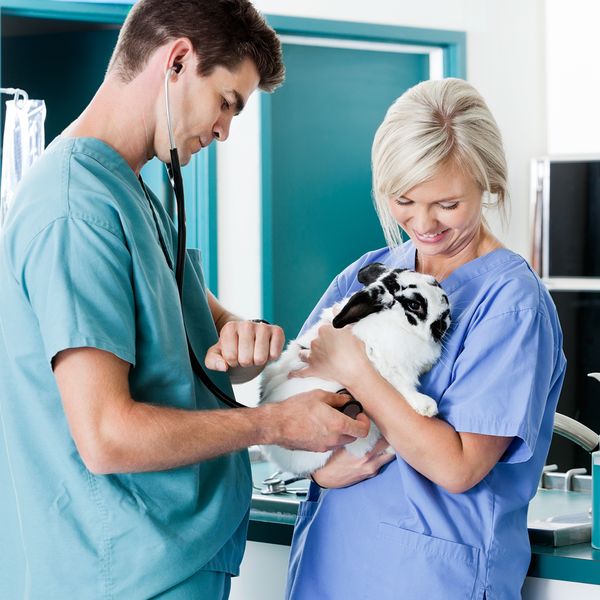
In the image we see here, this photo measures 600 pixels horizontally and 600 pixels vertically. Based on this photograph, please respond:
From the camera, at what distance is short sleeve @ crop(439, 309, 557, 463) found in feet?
4.55

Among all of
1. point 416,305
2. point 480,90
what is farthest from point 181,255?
point 480,90

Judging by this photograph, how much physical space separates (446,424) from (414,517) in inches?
6.0

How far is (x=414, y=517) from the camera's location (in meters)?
1.46

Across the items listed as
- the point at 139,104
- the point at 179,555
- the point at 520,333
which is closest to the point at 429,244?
the point at 520,333

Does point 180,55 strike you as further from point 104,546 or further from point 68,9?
point 68,9

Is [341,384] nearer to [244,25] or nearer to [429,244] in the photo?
[429,244]

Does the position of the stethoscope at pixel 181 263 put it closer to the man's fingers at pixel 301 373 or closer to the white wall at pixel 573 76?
the man's fingers at pixel 301 373

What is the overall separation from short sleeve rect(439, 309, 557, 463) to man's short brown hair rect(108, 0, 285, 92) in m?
0.54

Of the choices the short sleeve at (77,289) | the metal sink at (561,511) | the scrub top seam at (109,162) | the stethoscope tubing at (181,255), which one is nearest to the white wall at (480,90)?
the metal sink at (561,511)

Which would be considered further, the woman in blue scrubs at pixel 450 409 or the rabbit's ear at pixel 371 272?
the rabbit's ear at pixel 371 272

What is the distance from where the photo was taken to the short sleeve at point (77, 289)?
119cm

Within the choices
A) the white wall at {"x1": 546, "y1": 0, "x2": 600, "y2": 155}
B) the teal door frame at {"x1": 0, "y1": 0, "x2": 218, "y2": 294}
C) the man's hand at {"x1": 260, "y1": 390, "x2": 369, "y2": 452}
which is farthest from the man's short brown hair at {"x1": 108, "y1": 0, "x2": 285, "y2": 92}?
the white wall at {"x1": 546, "y1": 0, "x2": 600, "y2": 155}

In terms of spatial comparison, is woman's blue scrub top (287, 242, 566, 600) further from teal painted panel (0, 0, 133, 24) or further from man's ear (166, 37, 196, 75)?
teal painted panel (0, 0, 133, 24)

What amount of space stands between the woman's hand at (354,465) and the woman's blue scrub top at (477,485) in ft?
0.06
